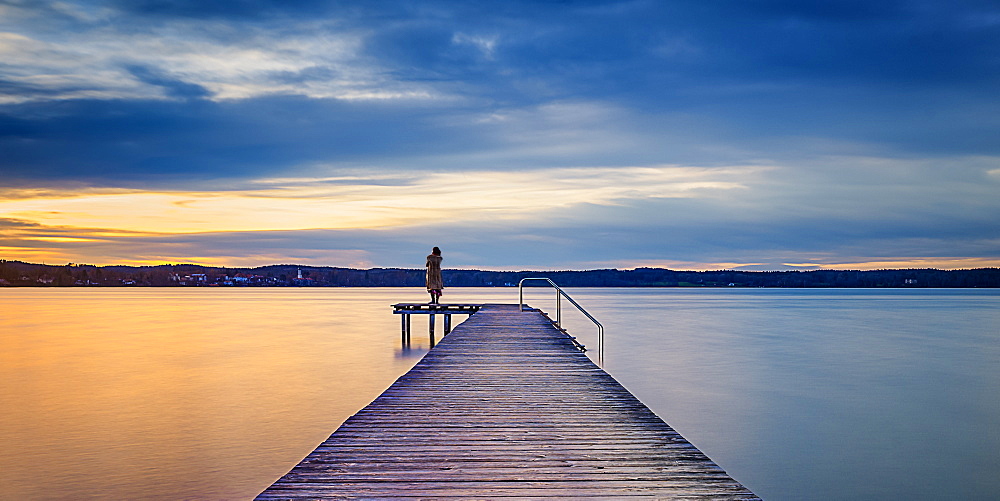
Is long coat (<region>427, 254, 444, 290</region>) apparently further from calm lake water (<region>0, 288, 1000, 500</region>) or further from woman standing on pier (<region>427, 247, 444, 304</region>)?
calm lake water (<region>0, 288, 1000, 500</region>)

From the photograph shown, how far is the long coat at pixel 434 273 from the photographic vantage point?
20.5m

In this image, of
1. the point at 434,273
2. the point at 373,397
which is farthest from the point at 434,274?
the point at 373,397

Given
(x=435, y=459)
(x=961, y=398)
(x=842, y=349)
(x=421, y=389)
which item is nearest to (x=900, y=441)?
(x=961, y=398)

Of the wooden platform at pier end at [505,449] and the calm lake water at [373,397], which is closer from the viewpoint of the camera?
the wooden platform at pier end at [505,449]

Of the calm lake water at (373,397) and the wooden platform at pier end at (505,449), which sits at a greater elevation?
the wooden platform at pier end at (505,449)

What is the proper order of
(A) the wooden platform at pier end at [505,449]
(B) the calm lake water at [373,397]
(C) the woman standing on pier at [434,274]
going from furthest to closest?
(C) the woman standing on pier at [434,274] < (B) the calm lake water at [373,397] < (A) the wooden platform at pier end at [505,449]

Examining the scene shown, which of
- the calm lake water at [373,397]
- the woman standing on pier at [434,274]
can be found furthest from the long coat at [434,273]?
the calm lake water at [373,397]

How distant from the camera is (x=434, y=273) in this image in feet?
68.4

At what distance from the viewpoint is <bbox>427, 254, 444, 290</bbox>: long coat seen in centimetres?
2051

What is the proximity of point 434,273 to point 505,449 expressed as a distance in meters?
16.2

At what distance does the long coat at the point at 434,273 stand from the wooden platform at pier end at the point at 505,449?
40.5 feet

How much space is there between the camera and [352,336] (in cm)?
2906

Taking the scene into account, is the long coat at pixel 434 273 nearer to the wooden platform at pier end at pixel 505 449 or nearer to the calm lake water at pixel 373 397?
the calm lake water at pixel 373 397

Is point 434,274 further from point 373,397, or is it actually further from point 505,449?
point 505,449
